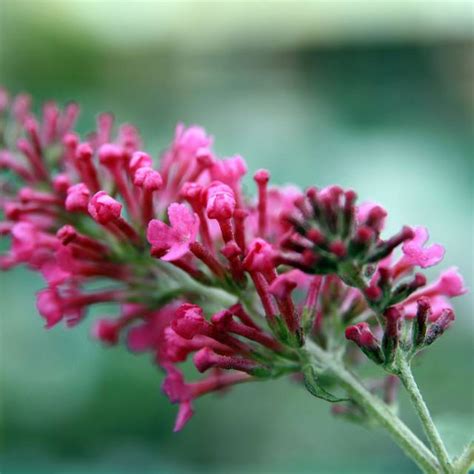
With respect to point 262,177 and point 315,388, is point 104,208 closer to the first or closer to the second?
point 262,177

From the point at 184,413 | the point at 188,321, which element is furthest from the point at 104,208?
the point at 184,413

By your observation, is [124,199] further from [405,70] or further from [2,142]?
[405,70]

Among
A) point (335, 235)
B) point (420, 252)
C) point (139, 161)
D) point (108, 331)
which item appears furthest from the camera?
point (108, 331)

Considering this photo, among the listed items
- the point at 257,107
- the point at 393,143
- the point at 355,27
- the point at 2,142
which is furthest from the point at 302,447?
the point at 355,27

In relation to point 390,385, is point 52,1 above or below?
above

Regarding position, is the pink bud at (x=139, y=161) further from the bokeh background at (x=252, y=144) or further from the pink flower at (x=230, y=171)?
the bokeh background at (x=252, y=144)

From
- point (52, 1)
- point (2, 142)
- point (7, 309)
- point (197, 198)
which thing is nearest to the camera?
point (197, 198)

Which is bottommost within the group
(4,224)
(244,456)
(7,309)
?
(244,456)

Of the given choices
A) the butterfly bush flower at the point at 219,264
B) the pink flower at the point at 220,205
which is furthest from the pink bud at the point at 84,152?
the pink flower at the point at 220,205
